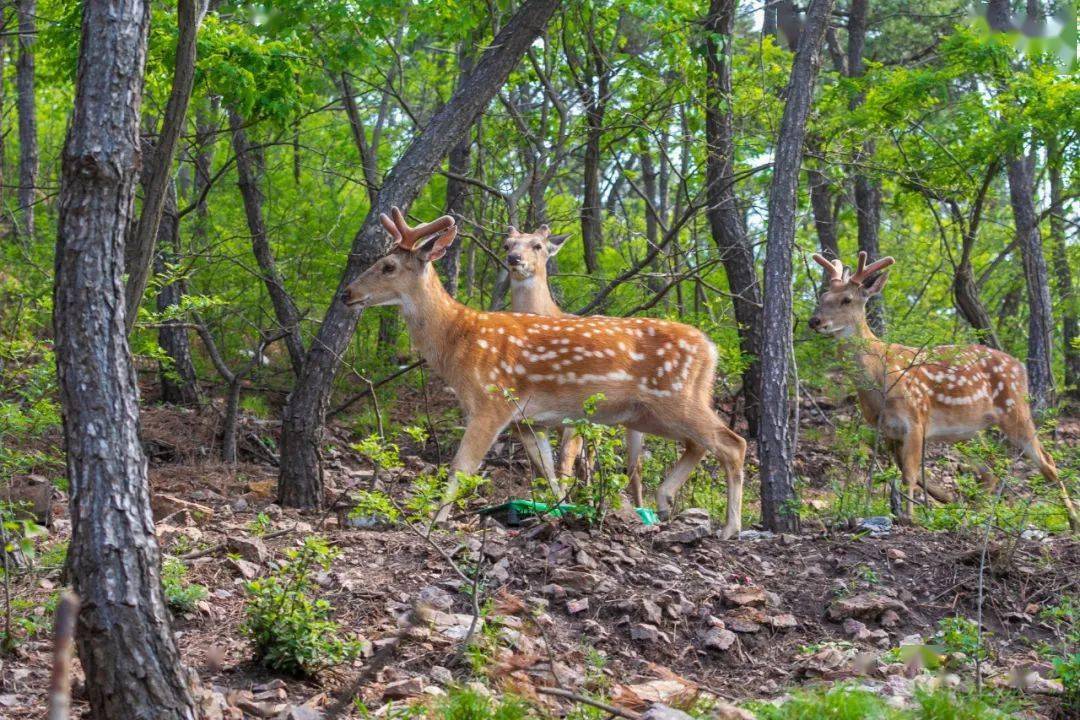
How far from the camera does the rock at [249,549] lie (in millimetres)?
6840

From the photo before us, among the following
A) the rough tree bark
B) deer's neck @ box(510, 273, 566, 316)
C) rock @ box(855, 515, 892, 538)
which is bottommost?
rock @ box(855, 515, 892, 538)

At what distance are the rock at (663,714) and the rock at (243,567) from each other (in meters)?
2.66

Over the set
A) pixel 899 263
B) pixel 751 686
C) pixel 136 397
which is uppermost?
pixel 899 263

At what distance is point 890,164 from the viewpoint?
13.8 meters

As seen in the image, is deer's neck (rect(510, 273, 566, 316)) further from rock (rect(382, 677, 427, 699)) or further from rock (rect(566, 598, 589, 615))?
rock (rect(382, 677, 427, 699))

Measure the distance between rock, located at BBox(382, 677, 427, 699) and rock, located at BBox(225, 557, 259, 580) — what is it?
1.65m

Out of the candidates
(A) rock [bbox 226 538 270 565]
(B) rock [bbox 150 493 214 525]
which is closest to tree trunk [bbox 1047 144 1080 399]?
(B) rock [bbox 150 493 214 525]

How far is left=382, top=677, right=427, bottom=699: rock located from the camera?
5117mm

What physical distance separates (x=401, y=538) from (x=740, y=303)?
19.5 ft

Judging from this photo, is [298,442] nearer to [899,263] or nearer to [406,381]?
[406,381]

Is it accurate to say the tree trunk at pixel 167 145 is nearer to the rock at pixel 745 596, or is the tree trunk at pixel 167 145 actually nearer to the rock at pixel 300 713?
the rock at pixel 300 713

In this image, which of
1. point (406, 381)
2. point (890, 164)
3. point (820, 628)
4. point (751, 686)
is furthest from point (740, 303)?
point (751, 686)

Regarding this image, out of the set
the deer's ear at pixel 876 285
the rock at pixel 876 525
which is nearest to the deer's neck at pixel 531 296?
the deer's ear at pixel 876 285

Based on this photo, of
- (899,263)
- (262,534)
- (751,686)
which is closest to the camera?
(751,686)
